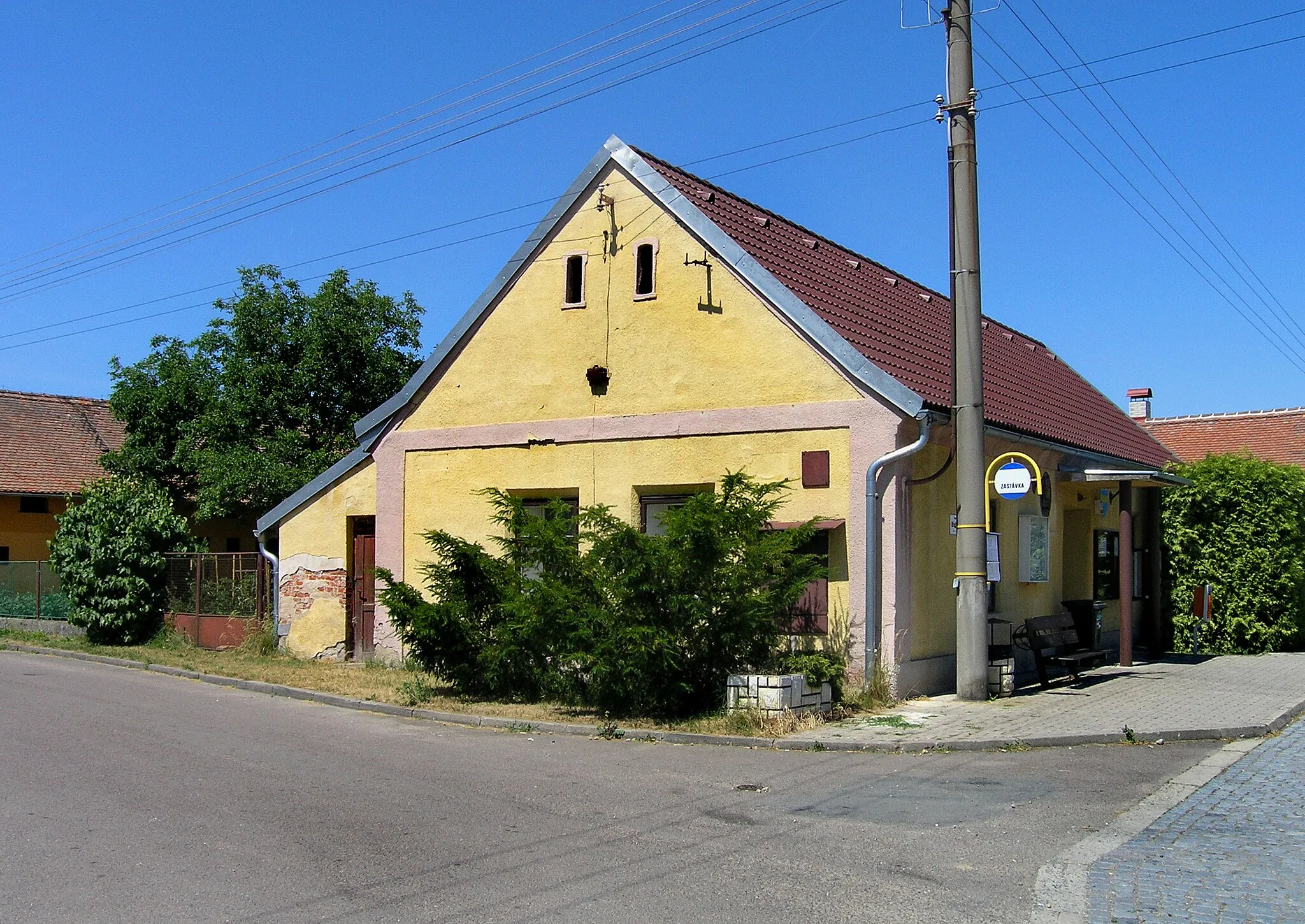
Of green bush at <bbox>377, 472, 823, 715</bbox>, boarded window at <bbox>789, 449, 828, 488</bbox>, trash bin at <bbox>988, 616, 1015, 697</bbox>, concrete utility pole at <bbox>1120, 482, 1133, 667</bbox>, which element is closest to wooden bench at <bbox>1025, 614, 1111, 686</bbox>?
trash bin at <bbox>988, 616, 1015, 697</bbox>

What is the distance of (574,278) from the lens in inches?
634

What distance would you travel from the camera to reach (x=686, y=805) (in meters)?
8.20

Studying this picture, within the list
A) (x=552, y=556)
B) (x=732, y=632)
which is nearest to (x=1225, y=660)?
(x=732, y=632)

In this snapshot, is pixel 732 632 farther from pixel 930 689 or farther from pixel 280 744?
pixel 280 744

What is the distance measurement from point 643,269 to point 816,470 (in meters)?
3.74

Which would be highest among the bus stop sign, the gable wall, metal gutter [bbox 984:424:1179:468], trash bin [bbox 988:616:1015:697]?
the gable wall

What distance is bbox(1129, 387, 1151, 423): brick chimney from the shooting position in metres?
34.9

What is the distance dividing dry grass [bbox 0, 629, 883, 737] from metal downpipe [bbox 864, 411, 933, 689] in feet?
2.07

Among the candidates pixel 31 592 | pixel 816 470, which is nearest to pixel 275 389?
pixel 31 592

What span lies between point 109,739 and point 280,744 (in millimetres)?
1652

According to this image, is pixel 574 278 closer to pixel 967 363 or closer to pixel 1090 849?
pixel 967 363

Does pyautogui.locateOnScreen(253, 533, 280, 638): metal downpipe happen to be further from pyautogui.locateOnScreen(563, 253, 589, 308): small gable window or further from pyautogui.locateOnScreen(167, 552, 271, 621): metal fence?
pyautogui.locateOnScreen(563, 253, 589, 308): small gable window

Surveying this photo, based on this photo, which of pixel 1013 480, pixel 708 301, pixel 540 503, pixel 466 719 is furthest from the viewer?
pixel 540 503

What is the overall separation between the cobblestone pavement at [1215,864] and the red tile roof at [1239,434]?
24.5m
